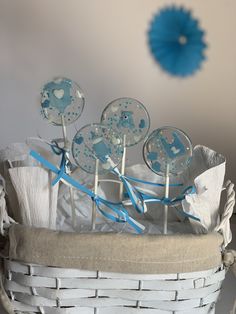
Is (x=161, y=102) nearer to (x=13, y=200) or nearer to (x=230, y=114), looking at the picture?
(x=230, y=114)

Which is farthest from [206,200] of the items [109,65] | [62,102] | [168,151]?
[109,65]

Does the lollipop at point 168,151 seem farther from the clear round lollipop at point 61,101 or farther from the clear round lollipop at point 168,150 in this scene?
the clear round lollipop at point 61,101

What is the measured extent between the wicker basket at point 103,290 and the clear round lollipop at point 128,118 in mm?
159

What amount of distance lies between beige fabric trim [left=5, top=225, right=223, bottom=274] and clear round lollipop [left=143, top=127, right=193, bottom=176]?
101 mm

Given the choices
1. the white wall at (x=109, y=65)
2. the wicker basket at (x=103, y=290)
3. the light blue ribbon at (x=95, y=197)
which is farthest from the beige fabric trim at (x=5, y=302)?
the white wall at (x=109, y=65)

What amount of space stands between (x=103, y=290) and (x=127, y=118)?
223 millimetres

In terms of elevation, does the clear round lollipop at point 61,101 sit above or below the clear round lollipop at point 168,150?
above

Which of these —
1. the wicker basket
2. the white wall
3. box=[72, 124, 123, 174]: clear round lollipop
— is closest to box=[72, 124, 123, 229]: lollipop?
Result: box=[72, 124, 123, 174]: clear round lollipop

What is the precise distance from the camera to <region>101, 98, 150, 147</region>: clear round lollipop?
59 centimetres

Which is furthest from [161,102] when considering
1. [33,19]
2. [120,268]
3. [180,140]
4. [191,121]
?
[120,268]

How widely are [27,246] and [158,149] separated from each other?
19cm

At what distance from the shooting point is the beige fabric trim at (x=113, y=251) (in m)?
0.46

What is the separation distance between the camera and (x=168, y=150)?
535 millimetres

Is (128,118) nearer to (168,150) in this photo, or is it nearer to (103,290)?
(168,150)
